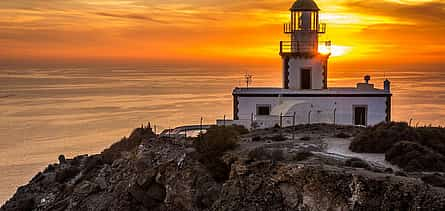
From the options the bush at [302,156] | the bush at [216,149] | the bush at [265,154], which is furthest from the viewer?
the bush at [216,149]

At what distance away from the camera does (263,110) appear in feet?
74.4

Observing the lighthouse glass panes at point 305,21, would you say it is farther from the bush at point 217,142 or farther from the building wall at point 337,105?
the bush at point 217,142

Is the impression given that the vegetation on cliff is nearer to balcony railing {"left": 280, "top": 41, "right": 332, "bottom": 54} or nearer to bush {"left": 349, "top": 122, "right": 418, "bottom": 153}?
bush {"left": 349, "top": 122, "right": 418, "bottom": 153}

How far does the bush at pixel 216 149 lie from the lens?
1470 cm

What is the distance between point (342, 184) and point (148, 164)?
695cm

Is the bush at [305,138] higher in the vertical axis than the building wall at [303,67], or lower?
lower

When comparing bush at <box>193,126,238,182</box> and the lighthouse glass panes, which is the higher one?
the lighthouse glass panes

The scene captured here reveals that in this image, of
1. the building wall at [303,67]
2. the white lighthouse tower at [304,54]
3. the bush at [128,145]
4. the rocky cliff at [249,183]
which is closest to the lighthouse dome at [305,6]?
the white lighthouse tower at [304,54]

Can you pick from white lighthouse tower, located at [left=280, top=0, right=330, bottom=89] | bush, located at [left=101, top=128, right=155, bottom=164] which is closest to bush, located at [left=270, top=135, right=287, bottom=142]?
bush, located at [left=101, top=128, right=155, bottom=164]

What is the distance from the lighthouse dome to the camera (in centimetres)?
2442

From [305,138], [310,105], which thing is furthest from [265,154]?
[310,105]

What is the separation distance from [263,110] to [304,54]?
3.27 m

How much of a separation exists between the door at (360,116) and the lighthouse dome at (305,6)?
4.54 meters

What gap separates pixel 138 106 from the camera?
7131 centimetres
